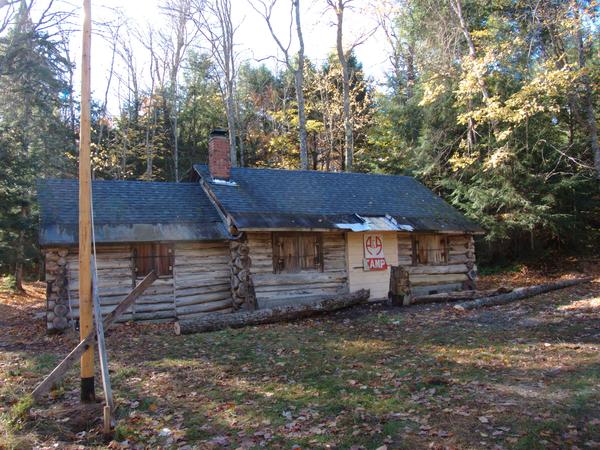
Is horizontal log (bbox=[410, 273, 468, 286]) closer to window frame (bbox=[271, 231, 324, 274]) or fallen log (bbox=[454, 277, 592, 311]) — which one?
fallen log (bbox=[454, 277, 592, 311])

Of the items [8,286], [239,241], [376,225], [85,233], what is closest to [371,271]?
[376,225]

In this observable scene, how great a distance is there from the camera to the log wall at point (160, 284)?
38.5 ft

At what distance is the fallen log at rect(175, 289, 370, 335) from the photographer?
35.1ft

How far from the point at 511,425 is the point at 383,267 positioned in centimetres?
1119

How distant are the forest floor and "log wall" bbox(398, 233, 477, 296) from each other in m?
5.23

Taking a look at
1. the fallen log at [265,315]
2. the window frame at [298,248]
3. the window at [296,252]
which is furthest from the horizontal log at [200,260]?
the fallen log at [265,315]

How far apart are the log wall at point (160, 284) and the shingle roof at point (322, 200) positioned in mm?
1638

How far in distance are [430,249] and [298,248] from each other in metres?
5.58

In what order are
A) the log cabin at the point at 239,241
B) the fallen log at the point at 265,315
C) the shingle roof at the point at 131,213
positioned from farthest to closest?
the log cabin at the point at 239,241, the shingle roof at the point at 131,213, the fallen log at the point at 265,315

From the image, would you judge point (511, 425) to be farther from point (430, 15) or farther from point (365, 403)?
point (430, 15)

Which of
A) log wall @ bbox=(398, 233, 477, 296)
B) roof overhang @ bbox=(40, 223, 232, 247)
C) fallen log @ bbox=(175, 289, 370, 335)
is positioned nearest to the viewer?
fallen log @ bbox=(175, 289, 370, 335)

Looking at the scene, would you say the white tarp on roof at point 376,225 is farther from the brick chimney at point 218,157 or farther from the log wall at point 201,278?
the brick chimney at point 218,157

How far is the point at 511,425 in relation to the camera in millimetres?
4812

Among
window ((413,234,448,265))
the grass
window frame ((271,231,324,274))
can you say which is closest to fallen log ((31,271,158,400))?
window frame ((271,231,324,274))
